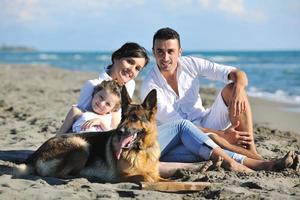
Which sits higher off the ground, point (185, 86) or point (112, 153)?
point (185, 86)

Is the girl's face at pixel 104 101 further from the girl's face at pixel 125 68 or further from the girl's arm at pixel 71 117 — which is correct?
the girl's face at pixel 125 68

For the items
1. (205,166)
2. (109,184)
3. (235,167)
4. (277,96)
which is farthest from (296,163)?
(277,96)

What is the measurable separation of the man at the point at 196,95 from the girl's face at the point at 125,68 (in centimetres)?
23

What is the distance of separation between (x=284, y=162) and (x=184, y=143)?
1.27 metres

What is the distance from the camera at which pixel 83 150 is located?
5.75 metres

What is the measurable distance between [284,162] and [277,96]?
37.5 feet

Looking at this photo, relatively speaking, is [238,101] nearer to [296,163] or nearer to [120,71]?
[296,163]

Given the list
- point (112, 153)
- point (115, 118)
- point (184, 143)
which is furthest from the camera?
point (115, 118)

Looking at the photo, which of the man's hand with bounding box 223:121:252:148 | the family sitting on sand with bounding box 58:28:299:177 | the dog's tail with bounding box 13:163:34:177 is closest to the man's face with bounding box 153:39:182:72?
the family sitting on sand with bounding box 58:28:299:177

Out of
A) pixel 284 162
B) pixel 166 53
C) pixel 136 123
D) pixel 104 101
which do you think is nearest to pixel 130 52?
pixel 166 53

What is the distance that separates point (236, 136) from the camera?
650cm

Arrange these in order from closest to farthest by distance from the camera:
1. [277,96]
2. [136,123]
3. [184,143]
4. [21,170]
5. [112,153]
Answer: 1. [136,123]
2. [112,153]
3. [21,170]
4. [184,143]
5. [277,96]

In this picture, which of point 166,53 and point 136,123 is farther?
point 166,53

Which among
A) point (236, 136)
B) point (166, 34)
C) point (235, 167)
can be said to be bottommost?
point (235, 167)
